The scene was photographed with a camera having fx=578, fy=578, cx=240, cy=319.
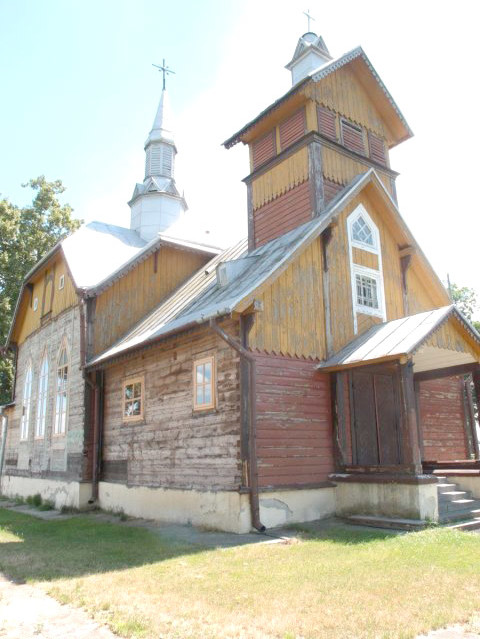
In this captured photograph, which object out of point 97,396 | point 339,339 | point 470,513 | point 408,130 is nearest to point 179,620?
point 470,513

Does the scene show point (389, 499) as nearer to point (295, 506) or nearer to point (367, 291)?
point (295, 506)

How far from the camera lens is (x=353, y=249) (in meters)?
14.3

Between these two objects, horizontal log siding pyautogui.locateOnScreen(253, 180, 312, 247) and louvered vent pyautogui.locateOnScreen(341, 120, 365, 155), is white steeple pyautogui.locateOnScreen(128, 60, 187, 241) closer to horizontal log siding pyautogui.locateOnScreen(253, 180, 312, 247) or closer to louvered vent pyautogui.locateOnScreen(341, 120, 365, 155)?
horizontal log siding pyautogui.locateOnScreen(253, 180, 312, 247)

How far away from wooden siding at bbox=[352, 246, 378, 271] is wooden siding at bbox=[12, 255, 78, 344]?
8896mm

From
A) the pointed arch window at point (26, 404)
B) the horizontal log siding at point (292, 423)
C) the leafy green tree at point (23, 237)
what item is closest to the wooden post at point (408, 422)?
the horizontal log siding at point (292, 423)

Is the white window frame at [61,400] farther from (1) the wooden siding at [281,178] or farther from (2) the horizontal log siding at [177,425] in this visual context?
(1) the wooden siding at [281,178]

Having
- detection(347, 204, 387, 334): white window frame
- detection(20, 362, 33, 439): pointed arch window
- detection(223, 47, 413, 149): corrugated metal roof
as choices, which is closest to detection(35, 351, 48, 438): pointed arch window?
detection(20, 362, 33, 439): pointed arch window

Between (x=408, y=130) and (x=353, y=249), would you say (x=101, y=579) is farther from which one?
(x=408, y=130)

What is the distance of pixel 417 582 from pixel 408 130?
1426 cm

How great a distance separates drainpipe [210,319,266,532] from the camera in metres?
10.5

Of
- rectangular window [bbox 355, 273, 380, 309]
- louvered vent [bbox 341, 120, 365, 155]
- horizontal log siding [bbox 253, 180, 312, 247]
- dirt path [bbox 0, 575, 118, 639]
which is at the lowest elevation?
dirt path [bbox 0, 575, 118, 639]

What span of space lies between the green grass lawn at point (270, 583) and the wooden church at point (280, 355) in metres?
1.91

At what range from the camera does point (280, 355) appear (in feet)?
38.7

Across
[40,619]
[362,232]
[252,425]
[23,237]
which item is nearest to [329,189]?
[362,232]
